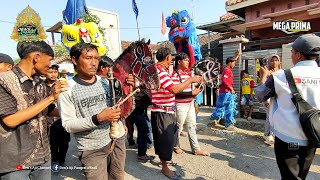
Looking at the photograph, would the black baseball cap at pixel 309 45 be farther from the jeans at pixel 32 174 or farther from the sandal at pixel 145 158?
the sandal at pixel 145 158

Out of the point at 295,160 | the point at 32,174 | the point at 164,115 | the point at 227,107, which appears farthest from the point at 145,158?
the point at 227,107

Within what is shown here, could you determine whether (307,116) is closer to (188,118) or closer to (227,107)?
(188,118)

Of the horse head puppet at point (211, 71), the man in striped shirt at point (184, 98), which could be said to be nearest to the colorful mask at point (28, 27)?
the horse head puppet at point (211, 71)

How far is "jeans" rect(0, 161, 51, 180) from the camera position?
162 centimetres

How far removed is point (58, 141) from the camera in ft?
11.4

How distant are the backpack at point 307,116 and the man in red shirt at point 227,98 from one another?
342 centimetres

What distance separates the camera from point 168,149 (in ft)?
10.3

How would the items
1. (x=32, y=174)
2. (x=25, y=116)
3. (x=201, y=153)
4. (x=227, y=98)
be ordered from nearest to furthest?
(x=25, y=116), (x=32, y=174), (x=201, y=153), (x=227, y=98)

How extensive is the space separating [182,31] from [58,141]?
14.5 feet

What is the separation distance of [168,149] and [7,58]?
2568 millimetres

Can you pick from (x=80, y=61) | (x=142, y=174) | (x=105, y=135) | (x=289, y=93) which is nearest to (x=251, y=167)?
(x=142, y=174)

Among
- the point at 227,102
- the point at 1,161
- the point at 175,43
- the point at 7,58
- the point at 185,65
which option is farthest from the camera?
the point at 175,43

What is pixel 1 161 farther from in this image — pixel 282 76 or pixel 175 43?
pixel 175 43

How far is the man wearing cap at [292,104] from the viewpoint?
187 centimetres
